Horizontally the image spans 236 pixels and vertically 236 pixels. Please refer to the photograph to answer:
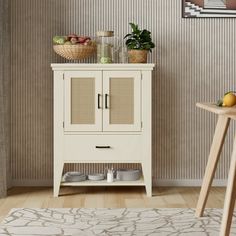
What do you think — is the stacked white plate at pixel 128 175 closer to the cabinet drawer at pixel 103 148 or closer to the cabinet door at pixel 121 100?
the cabinet drawer at pixel 103 148

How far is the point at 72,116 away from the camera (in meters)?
4.06

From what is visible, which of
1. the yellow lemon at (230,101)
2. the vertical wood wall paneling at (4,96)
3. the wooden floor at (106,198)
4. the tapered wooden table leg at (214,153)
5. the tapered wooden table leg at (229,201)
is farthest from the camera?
the vertical wood wall paneling at (4,96)

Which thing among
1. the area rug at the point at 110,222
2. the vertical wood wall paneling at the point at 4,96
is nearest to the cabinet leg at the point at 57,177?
the vertical wood wall paneling at the point at 4,96

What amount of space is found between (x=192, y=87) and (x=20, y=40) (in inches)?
58.0

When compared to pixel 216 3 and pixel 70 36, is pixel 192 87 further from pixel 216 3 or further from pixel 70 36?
pixel 70 36

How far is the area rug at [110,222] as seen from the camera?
2.98 meters

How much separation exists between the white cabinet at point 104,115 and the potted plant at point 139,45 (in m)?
0.15

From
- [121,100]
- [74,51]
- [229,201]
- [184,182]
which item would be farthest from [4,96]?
[229,201]

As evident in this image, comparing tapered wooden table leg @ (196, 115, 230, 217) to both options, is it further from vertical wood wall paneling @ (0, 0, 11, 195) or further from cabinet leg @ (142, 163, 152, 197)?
vertical wood wall paneling @ (0, 0, 11, 195)

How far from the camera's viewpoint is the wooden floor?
3.74 meters

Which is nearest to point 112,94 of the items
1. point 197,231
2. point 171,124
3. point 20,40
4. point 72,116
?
point 72,116

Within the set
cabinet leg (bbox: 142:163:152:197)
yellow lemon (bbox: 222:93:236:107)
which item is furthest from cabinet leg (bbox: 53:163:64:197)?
yellow lemon (bbox: 222:93:236:107)

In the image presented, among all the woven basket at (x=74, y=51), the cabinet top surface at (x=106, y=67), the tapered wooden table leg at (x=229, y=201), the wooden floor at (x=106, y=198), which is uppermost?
the woven basket at (x=74, y=51)

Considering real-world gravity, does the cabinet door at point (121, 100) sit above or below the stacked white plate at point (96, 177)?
above
